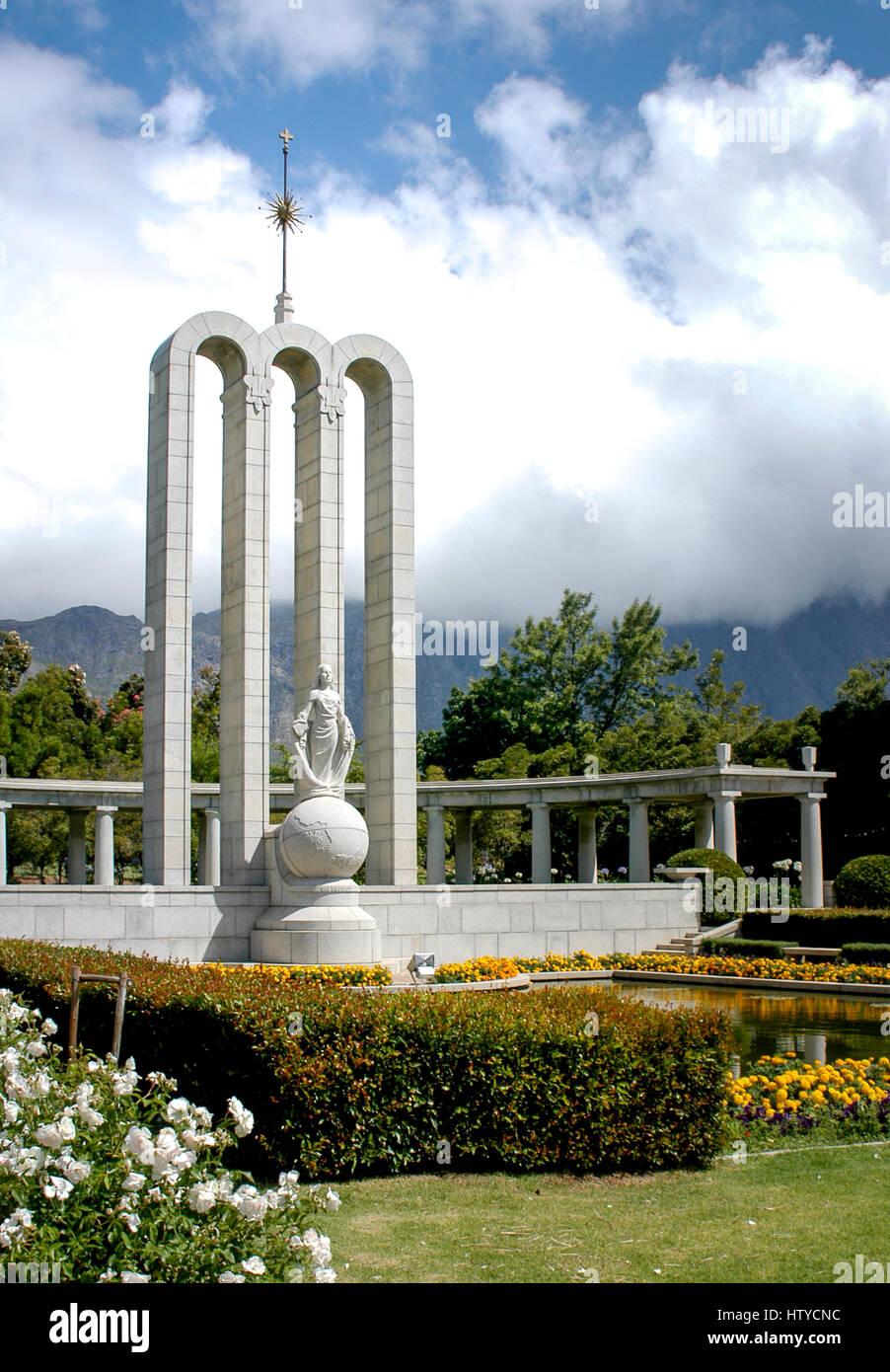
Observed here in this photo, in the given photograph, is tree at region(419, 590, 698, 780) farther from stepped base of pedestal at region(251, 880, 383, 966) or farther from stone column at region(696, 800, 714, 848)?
stepped base of pedestal at region(251, 880, 383, 966)

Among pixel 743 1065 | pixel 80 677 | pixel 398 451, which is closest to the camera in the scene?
pixel 743 1065

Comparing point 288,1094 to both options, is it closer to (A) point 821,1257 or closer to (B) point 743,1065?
(A) point 821,1257

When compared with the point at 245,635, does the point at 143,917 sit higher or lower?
lower

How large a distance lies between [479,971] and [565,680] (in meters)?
42.8

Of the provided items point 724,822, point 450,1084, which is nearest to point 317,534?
point 724,822

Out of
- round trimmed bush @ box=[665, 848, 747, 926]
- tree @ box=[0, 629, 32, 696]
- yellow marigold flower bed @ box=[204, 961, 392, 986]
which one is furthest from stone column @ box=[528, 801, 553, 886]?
tree @ box=[0, 629, 32, 696]

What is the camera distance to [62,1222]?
496 cm

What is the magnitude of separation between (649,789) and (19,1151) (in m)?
31.8

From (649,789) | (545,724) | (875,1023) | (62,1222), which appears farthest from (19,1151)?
(545,724)

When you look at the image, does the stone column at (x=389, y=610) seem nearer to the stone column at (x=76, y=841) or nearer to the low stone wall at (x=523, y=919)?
the low stone wall at (x=523, y=919)

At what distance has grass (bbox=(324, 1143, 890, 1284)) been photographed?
20.6 feet

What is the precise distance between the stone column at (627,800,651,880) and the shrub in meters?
12.2

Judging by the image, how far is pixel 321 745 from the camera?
69.4ft

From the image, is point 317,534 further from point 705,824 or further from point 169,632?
point 705,824
